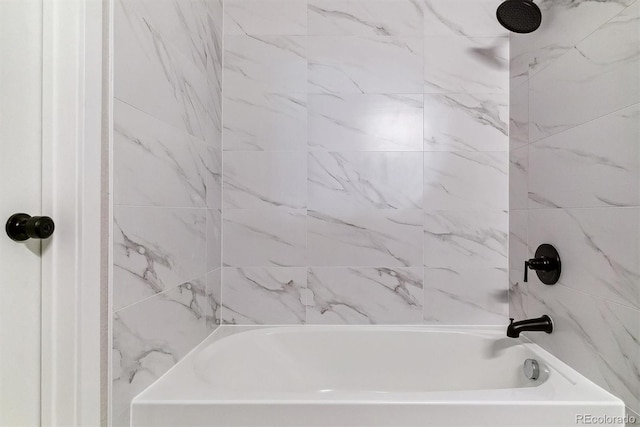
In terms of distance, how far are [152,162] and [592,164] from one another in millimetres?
1314

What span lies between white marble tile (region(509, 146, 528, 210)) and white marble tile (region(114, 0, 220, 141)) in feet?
4.37

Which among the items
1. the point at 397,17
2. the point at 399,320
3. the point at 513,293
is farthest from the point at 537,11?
the point at 399,320

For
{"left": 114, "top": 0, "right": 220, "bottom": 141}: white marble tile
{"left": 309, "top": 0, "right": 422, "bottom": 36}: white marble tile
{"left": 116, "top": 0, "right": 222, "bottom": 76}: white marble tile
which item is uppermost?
{"left": 309, "top": 0, "right": 422, "bottom": 36}: white marble tile

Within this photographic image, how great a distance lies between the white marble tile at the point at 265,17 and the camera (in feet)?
5.92

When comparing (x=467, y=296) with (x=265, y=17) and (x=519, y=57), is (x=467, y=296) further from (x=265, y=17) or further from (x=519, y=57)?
(x=265, y=17)

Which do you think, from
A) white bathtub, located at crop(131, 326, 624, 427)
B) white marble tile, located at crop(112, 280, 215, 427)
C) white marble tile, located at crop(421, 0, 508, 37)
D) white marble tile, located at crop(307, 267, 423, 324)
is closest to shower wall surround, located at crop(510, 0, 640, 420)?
white bathtub, located at crop(131, 326, 624, 427)

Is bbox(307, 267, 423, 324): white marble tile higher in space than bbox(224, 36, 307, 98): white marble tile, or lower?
lower

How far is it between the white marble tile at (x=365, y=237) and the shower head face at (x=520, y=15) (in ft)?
2.71

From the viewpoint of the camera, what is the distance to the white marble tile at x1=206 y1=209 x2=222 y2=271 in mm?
1621

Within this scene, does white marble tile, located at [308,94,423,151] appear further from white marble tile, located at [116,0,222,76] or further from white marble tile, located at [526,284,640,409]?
white marble tile, located at [526,284,640,409]

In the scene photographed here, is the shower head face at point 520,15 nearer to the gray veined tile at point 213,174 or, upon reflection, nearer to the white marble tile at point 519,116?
the white marble tile at point 519,116

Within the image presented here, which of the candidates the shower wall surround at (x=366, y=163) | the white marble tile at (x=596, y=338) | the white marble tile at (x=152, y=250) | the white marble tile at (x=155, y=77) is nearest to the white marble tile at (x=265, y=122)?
the shower wall surround at (x=366, y=163)

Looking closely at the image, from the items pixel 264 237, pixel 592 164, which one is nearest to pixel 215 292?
pixel 264 237

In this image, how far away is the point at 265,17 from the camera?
71.3 inches
